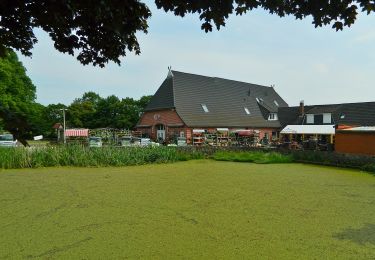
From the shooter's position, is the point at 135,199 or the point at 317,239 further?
the point at 135,199

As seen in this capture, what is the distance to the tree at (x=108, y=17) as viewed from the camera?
1669 millimetres

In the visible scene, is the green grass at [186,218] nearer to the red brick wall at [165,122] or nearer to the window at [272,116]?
the red brick wall at [165,122]

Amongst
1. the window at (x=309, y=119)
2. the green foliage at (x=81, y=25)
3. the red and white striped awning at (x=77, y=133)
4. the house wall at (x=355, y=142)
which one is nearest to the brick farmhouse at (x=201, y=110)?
the window at (x=309, y=119)

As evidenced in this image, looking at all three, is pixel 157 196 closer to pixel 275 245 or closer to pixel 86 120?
pixel 275 245

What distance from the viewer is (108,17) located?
1903 mm

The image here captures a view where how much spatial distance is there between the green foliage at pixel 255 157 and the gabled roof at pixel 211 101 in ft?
26.9

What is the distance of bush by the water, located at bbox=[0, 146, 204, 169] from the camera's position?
10398 mm

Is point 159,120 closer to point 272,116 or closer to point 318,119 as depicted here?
point 272,116

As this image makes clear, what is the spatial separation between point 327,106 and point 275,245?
2336 cm

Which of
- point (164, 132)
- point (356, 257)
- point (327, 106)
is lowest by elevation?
point (356, 257)

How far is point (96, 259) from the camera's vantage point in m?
3.21

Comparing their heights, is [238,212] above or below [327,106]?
below

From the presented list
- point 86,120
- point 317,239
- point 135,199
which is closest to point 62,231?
point 135,199

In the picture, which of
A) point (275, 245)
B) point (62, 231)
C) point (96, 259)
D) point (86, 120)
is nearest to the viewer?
point (96, 259)
